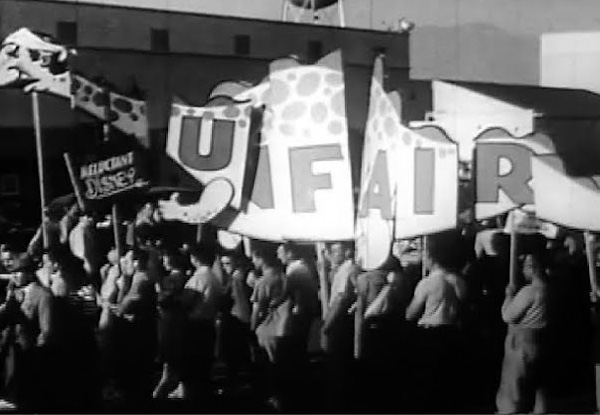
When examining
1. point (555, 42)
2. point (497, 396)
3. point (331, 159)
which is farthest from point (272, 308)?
point (555, 42)

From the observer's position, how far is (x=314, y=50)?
428 cm

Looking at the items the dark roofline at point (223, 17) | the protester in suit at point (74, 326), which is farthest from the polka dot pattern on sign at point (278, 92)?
the protester in suit at point (74, 326)

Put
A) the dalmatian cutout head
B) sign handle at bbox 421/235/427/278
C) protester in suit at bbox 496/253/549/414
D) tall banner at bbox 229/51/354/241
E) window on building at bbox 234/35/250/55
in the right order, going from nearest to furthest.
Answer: the dalmatian cutout head, window on building at bbox 234/35/250/55, tall banner at bbox 229/51/354/241, sign handle at bbox 421/235/427/278, protester in suit at bbox 496/253/549/414

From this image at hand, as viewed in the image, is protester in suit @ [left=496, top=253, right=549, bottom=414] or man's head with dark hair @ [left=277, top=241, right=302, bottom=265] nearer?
man's head with dark hair @ [left=277, top=241, right=302, bottom=265]

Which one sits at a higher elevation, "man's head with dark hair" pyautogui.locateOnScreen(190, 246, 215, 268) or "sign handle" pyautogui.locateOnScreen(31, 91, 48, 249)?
"sign handle" pyautogui.locateOnScreen(31, 91, 48, 249)

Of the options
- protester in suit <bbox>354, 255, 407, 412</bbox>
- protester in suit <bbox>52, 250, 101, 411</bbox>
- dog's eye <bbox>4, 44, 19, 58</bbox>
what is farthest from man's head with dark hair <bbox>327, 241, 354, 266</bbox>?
dog's eye <bbox>4, 44, 19, 58</bbox>

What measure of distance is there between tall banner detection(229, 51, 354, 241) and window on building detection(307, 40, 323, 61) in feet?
0.12

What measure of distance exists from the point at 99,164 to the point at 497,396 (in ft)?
6.55

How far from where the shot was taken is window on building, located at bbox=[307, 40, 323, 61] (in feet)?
14.0

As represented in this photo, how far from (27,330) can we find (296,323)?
3.65ft

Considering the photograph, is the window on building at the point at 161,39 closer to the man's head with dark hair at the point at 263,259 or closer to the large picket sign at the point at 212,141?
the large picket sign at the point at 212,141

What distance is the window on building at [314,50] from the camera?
4.27m

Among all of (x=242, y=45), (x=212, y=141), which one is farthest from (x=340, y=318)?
(x=242, y=45)

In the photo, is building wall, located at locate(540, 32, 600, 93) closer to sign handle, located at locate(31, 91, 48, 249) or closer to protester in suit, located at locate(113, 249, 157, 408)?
protester in suit, located at locate(113, 249, 157, 408)
